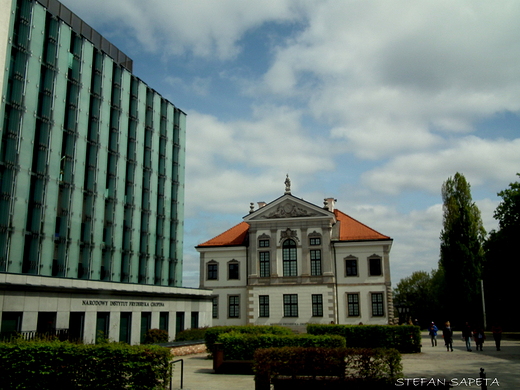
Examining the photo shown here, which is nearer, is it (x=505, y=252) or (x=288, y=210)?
(x=505, y=252)

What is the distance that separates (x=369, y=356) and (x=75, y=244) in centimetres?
2923

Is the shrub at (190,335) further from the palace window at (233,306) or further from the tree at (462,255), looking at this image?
the tree at (462,255)

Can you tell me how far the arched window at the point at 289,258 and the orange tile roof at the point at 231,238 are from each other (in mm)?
5330

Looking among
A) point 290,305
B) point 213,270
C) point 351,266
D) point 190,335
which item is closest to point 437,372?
point 190,335

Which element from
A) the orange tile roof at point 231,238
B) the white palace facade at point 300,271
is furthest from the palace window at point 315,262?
the orange tile roof at point 231,238

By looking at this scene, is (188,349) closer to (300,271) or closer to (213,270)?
(300,271)

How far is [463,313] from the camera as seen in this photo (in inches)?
2413

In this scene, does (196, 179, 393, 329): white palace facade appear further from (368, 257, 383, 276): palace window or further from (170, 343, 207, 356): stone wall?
(170, 343, 207, 356): stone wall

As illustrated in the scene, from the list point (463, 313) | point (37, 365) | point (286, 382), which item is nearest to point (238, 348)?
point (286, 382)

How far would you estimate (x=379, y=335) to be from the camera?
32.3 m

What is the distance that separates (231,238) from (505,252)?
29463 mm

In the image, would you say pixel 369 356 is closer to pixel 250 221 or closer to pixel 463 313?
pixel 250 221

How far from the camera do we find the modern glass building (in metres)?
33.2

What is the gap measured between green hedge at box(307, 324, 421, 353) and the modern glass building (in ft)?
44.3
